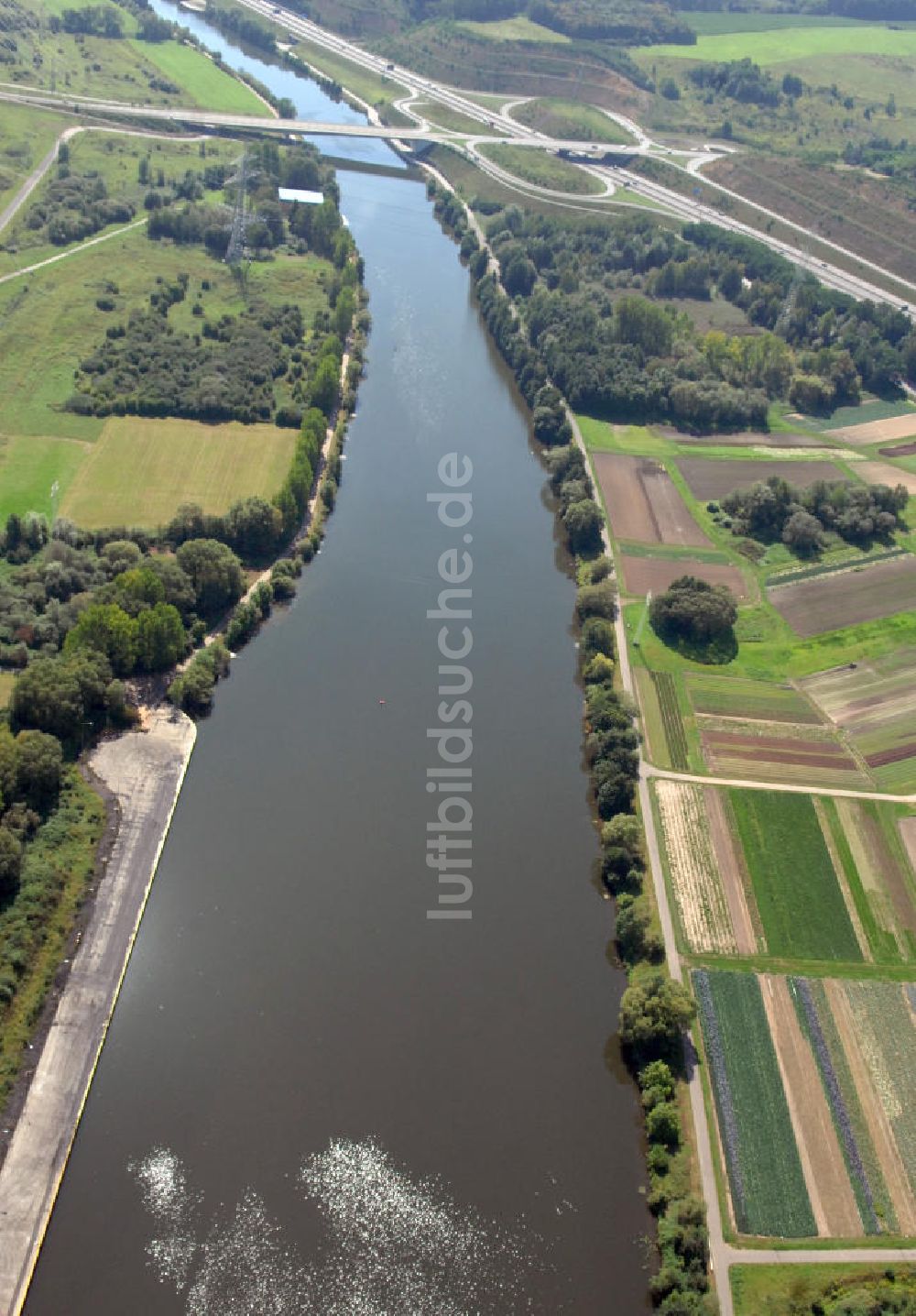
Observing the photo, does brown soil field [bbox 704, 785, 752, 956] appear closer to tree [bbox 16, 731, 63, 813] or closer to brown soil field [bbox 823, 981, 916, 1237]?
brown soil field [bbox 823, 981, 916, 1237]

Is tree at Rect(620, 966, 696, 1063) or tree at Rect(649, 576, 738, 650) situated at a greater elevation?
tree at Rect(649, 576, 738, 650)

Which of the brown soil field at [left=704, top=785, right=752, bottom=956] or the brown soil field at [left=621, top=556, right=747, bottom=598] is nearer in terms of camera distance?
the brown soil field at [left=704, top=785, right=752, bottom=956]

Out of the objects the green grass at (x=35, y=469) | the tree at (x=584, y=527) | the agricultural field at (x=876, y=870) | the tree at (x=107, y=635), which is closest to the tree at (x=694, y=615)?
the tree at (x=584, y=527)

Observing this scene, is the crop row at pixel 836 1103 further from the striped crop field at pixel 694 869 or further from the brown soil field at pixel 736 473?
the brown soil field at pixel 736 473

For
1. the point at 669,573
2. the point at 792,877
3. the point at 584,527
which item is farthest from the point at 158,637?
→ the point at 792,877

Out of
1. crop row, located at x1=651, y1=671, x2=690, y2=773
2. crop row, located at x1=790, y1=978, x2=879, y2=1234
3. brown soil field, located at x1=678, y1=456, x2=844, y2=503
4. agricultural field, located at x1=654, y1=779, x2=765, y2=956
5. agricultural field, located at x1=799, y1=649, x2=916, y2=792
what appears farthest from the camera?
brown soil field, located at x1=678, y1=456, x2=844, y2=503

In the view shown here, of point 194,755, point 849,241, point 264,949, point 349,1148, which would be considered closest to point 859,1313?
point 349,1148

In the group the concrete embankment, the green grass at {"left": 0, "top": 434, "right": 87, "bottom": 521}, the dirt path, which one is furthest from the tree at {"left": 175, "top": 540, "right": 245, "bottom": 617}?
the dirt path

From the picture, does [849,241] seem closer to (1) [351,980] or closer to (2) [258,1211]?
(1) [351,980]
